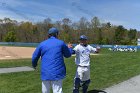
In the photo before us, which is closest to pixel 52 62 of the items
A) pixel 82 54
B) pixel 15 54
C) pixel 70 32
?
pixel 82 54

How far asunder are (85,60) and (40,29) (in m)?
102

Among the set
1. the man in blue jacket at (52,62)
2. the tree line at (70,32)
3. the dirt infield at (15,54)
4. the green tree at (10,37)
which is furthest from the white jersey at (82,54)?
the green tree at (10,37)

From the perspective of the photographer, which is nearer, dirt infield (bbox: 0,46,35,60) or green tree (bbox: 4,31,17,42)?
dirt infield (bbox: 0,46,35,60)

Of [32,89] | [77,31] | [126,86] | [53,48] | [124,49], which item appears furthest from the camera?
[77,31]

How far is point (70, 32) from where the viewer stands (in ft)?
322

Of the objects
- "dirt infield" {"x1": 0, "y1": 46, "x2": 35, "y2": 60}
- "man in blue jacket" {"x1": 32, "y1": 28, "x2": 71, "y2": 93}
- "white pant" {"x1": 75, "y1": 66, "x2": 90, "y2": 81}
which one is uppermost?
"man in blue jacket" {"x1": 32, "y1": 28, "x2": 71, "y2": 93}

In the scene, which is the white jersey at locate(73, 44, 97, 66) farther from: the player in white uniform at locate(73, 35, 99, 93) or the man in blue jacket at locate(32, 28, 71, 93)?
the man in blue jacket at locate(32, 28, 71, 93)

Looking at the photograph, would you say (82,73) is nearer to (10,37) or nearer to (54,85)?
(54,85)

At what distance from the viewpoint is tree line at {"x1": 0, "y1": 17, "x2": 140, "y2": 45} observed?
323 feet

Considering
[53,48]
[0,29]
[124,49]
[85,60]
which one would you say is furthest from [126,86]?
[0,29]

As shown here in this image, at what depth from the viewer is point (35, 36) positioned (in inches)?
4434

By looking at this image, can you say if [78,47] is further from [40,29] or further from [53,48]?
[40,29]

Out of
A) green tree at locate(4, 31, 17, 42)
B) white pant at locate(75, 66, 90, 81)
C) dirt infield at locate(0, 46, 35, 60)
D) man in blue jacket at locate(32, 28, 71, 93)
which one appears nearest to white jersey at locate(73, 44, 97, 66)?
white pant at locate(75, 66, 90, 81)

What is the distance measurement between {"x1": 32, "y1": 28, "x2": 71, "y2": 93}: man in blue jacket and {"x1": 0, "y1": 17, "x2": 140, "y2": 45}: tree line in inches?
3160
